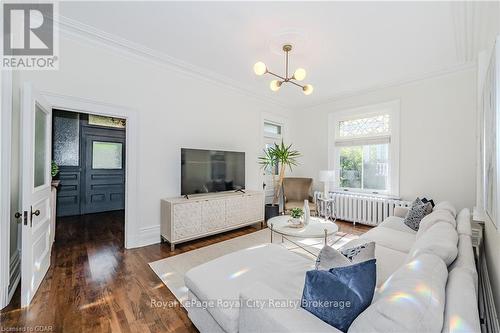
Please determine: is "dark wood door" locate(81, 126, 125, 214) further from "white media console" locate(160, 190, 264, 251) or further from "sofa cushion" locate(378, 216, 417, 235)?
"sofa cushion" locate(378, 216, 417, 235)

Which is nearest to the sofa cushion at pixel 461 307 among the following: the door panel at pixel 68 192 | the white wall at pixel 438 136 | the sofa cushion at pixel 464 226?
the sofa cushion at pixel 464 226

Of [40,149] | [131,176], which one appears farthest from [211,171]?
[40,149]

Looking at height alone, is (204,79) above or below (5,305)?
above

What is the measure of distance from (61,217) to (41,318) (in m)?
4.14

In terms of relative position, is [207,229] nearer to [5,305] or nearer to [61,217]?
[5,305]

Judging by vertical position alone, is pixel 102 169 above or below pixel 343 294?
above

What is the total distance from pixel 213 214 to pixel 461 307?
3.19 m

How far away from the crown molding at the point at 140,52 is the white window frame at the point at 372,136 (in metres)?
2.20

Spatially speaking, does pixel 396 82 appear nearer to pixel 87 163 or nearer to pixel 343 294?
pixel 343 294

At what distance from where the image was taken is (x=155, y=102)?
353cm

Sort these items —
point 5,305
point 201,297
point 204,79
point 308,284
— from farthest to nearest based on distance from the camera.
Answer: point 204,79 < point 5,305 < point 201,297 < point 308,284

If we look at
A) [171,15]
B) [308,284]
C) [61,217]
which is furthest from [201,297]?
[61,217]

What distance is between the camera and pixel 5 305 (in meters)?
1.95

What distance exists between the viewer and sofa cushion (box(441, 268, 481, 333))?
800 millimetres
